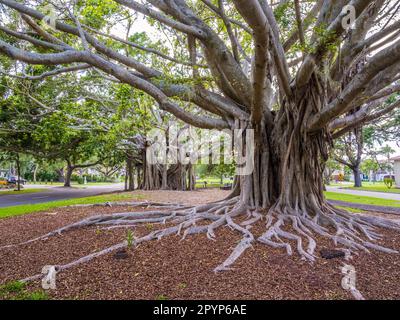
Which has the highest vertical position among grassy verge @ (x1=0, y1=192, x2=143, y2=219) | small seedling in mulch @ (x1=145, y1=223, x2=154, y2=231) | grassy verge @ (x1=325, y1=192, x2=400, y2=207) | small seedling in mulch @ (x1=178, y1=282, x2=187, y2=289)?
small seedling in mulch @ (x1=145, y1=223, x2=154, y2=231)

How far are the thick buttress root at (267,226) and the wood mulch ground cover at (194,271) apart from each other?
5.8 inches

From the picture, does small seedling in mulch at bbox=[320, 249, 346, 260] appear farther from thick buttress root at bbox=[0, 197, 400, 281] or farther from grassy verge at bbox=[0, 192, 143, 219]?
grassy verge at bbox=[0, 192, 143, 219]

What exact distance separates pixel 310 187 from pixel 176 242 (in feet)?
10.3

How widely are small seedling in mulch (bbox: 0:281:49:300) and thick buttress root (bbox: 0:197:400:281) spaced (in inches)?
7.4

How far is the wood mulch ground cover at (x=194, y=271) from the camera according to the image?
2871 millimetres

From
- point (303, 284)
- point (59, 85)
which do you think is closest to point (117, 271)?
point (303, 284)

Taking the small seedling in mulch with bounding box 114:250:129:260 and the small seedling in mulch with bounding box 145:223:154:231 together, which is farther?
the small seedling in mulch with bounding box 145:223:154:231

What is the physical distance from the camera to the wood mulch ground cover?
287 cm

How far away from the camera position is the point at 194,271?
3.32 metres

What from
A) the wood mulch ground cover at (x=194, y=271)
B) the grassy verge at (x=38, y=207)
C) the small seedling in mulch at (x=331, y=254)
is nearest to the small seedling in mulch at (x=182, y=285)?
the wood mulch ground cover at (x=194, y=271)

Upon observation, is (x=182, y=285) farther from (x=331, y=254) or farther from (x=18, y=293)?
(x=331, y=254)

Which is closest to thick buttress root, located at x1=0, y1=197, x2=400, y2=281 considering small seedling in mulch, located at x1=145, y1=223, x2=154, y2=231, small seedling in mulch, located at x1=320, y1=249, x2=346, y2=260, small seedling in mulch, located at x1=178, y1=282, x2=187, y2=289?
small seedling in mulch, located at x1=320, y1=249, x2=346, y2=260

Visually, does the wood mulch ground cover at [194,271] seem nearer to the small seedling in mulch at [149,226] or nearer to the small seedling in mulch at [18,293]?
the small seedling in mulch at [18,293]

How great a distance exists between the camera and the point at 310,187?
576cm
